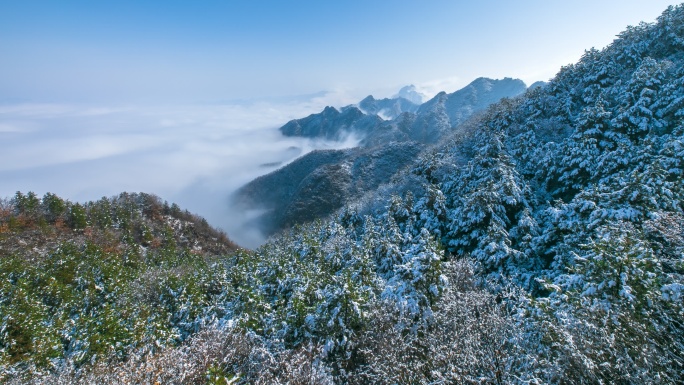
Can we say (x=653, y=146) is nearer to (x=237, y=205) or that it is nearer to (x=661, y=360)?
(x=661, y=360)

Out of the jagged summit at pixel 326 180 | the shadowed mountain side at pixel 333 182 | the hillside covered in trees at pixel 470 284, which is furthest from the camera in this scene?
the jagged summit at pixel 326 180

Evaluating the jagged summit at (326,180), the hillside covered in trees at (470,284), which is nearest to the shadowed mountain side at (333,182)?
the jagged summit at (326,180)

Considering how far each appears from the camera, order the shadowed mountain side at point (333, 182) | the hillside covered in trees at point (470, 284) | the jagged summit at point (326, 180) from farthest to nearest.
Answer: the jagged summit at point (326, 180) < the shadowed mountain side at point (333, 182) < the hillside covered in trees at point (470, 284)

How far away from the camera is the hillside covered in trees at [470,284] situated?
33.1 feet

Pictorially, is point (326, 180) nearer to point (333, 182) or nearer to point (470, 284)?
point (333, 182)

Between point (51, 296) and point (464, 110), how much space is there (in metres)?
203

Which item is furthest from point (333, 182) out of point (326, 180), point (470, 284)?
point (470, 284)

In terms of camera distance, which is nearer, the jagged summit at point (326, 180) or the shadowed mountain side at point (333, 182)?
the shadowed mountain side at point (333, 182)

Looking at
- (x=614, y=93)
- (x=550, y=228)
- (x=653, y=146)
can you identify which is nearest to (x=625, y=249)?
(x=550, y=228)

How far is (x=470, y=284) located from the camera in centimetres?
2067

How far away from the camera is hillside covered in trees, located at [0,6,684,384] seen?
1009 centimetres

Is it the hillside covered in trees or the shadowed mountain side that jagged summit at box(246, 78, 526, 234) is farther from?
the hillside covered in trees

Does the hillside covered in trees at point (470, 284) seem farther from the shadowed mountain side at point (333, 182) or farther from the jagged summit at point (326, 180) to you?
the jagged summit at point (326, 180)

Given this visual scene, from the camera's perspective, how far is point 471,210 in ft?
97.7
